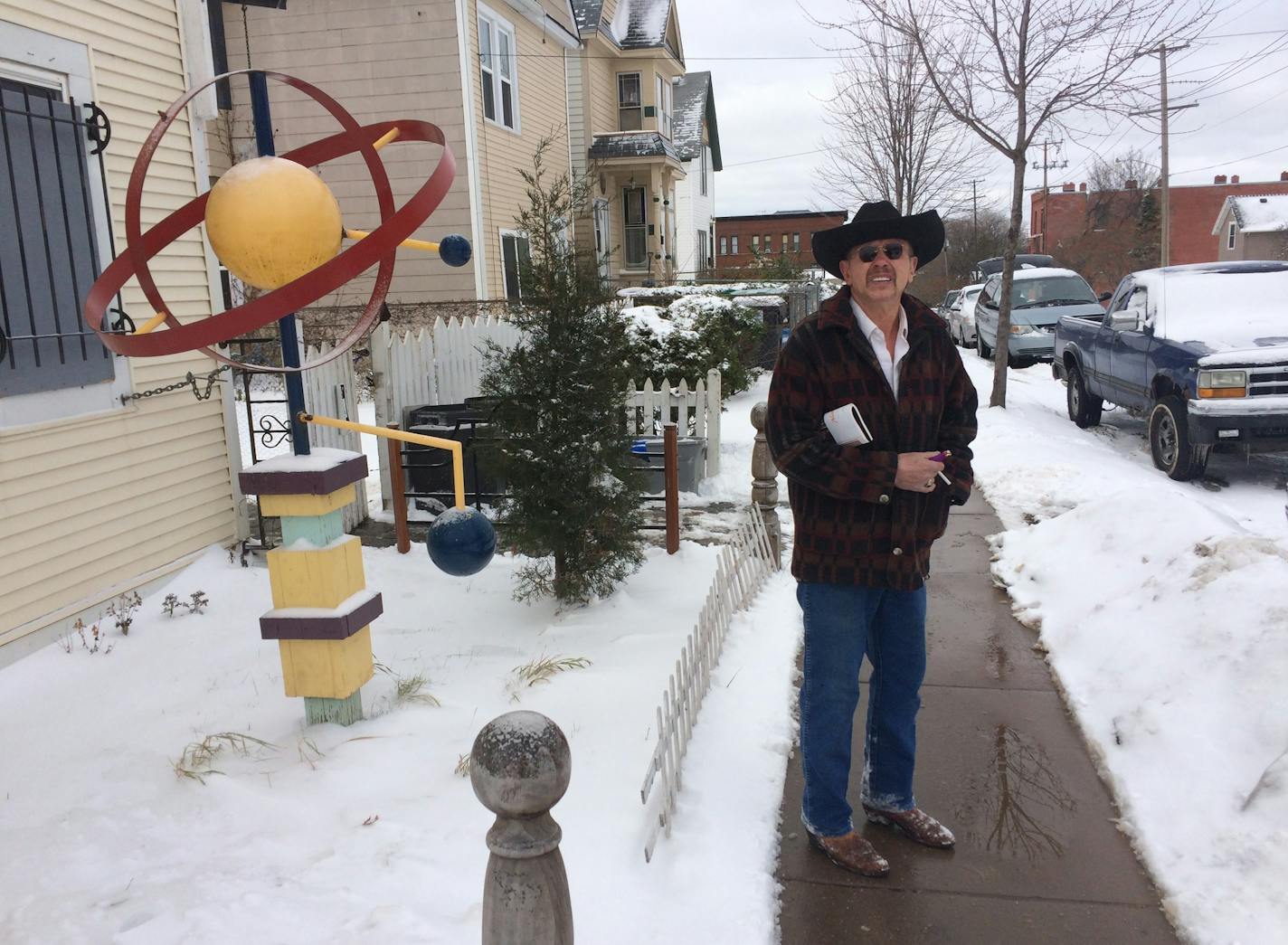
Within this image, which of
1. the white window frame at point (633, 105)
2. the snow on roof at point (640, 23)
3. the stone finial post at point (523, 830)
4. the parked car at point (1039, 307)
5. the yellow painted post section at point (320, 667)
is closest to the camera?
the stone finial post at point (523, 830)

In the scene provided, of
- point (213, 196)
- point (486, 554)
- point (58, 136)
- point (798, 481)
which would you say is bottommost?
point (486, 554)

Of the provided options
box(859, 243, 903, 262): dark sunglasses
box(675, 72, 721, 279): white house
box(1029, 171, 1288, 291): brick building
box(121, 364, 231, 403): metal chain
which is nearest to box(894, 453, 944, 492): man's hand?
box(859, 243, 903, 262): dark sunglasses

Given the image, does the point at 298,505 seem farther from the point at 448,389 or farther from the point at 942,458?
the point at 448,389

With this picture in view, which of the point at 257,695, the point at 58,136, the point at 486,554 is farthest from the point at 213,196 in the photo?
the point at 58,136

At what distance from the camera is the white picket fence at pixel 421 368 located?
25.3ft

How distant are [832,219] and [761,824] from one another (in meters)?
55.9

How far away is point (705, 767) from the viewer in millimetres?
3502

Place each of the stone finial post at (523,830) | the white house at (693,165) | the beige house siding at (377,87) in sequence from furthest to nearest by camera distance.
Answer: the white house at (693,165), the beige house siding at (377,87), the stone finial post at (523,830)

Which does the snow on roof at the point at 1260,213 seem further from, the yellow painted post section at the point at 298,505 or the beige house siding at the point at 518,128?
the yellow painted post section at the point at 298,505

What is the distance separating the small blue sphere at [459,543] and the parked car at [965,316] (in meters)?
20.4

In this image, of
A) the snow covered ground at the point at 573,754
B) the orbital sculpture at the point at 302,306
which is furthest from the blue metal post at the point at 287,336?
the snow covered ground at the point at 573,754

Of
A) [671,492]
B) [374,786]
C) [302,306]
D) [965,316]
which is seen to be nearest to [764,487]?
[671,492]

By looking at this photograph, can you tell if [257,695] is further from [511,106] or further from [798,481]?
[511,106]

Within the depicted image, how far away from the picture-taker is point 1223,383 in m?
7.61
